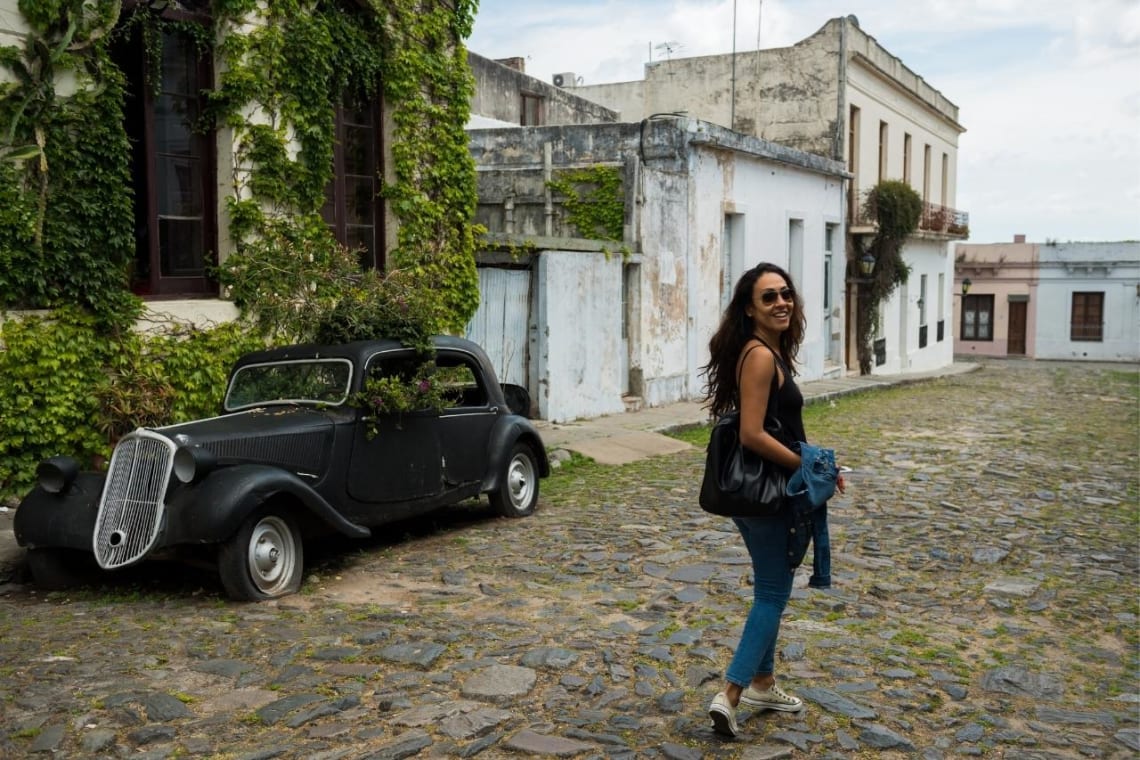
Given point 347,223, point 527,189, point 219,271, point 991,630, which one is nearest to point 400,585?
point 991,630

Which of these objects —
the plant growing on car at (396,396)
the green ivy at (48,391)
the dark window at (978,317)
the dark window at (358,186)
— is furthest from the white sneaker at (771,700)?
the dark window at (978,317)

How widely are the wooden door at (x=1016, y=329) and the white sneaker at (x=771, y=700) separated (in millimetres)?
46440

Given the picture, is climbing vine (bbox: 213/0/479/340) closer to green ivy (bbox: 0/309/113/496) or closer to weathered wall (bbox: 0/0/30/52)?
green ivy (bbox: 0/309/113/496)

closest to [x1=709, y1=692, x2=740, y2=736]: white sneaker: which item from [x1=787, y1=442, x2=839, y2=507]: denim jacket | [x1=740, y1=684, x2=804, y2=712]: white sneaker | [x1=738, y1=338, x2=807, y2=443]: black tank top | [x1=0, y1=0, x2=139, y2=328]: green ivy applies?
[x1=740, y1=684, x2=804, y2=712]: white sneaker

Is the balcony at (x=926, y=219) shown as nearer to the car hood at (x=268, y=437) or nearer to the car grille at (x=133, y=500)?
the car hood at (x=268, y=437)

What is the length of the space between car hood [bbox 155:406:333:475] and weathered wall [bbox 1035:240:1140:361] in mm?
44846

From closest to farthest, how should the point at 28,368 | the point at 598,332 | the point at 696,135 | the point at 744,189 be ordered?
the point at 28,368 → the point at 598,332 → the point at 696,135 → the point at 744,189

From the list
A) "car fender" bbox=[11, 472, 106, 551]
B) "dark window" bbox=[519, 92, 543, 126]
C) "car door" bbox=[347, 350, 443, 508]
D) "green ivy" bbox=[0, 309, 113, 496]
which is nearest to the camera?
"car fender" bbox=[11, 472, 106, 551]

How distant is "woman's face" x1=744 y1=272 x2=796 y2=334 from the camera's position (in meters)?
4.42

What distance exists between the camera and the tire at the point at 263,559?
20.1ft

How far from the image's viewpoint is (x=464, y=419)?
328 inches

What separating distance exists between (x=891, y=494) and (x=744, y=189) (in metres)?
11.2

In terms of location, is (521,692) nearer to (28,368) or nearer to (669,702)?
A: (669,702)

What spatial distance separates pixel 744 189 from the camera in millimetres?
20359
